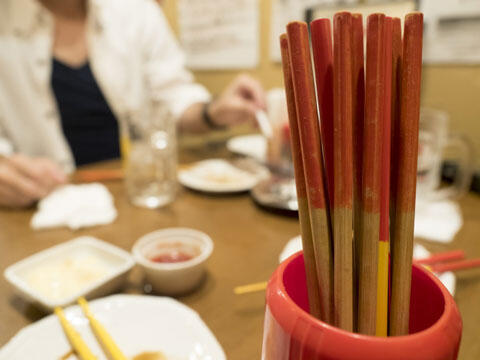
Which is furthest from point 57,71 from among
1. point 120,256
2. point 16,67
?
point 120,256

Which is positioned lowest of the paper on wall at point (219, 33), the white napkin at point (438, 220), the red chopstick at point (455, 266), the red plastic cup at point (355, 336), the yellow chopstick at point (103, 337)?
the white napkin at point (438, 220)

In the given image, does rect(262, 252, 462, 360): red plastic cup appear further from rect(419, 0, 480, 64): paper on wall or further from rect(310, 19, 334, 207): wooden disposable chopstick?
rect(419, 0, 480, 64): paper on wall

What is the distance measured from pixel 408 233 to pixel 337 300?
67 mm

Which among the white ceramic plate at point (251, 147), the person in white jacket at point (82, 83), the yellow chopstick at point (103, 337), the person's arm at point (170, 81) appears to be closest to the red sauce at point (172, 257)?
the yellow chopstick at point (103, 337)

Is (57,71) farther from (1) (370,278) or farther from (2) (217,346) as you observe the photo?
(1) (370,278)

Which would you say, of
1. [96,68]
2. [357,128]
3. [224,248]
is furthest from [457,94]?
[96,68]

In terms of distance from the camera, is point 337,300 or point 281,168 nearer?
point 337,300

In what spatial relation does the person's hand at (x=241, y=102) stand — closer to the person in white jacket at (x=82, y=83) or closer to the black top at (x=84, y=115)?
the person in white jacket at (x=82, y=83)

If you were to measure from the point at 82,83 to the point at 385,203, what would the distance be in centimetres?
137

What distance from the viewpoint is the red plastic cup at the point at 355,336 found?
0.67 ft

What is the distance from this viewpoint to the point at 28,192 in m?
0.78

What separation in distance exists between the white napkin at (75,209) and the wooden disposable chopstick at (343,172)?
58 centimetres

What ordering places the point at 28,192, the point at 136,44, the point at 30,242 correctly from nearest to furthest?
1. the point at 30,242
2. the point at 28,192
3. the point at 136,44

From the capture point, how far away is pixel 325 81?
239 millimetres
